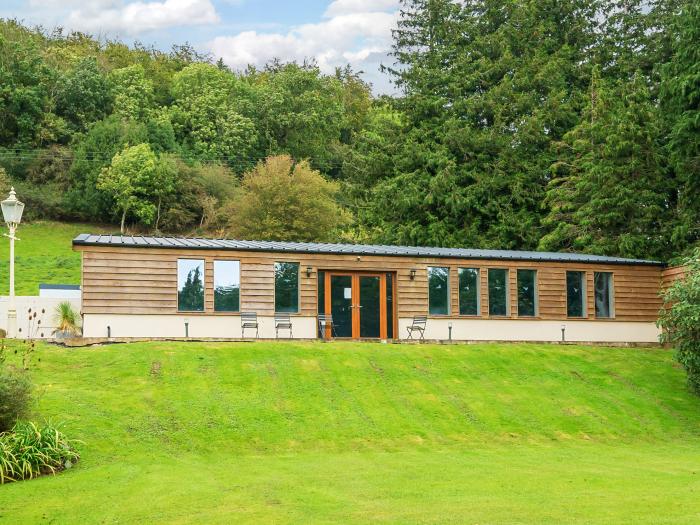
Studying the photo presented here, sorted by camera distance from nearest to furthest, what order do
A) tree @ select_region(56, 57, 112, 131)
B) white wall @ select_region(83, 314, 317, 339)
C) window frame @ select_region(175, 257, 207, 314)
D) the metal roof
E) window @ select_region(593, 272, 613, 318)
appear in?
white wall @ select_region(83, 314, 317, 339), the metal roof, window frame @ select_region(175, 257, 207, 314), window @ select_region(593, 272, 613, 318), tree @ select_region(56, 57, 112, 131)

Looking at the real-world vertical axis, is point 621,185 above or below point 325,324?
above

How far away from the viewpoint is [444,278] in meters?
24.6

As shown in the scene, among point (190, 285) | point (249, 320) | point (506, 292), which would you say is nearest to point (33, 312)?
point (190, 285)

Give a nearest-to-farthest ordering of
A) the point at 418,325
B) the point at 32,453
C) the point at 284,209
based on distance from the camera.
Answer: the point at 32,453 < the point at 418,325 < the point at 284,209

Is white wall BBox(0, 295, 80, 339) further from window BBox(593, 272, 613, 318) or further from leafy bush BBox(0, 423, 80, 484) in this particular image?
window BBox(593, 272, 613, 318)

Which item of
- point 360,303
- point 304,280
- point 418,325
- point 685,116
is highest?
point 685,116

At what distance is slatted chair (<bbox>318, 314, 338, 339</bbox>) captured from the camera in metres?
23.4

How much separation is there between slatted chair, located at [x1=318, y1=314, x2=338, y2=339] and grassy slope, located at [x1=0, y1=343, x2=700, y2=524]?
7.13ft

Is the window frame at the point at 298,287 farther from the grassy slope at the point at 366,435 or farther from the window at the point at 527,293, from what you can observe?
the window at the point at 527,293

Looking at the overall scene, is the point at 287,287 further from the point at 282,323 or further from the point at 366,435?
the point at 366,435

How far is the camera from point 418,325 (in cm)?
2412

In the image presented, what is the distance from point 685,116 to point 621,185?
146 inches

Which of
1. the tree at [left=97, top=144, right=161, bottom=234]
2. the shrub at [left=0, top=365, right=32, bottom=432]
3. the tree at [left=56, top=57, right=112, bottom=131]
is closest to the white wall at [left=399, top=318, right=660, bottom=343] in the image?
the shrub at [left=0, top=365, right=32, bottom=432]

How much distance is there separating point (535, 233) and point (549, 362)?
15.5m
